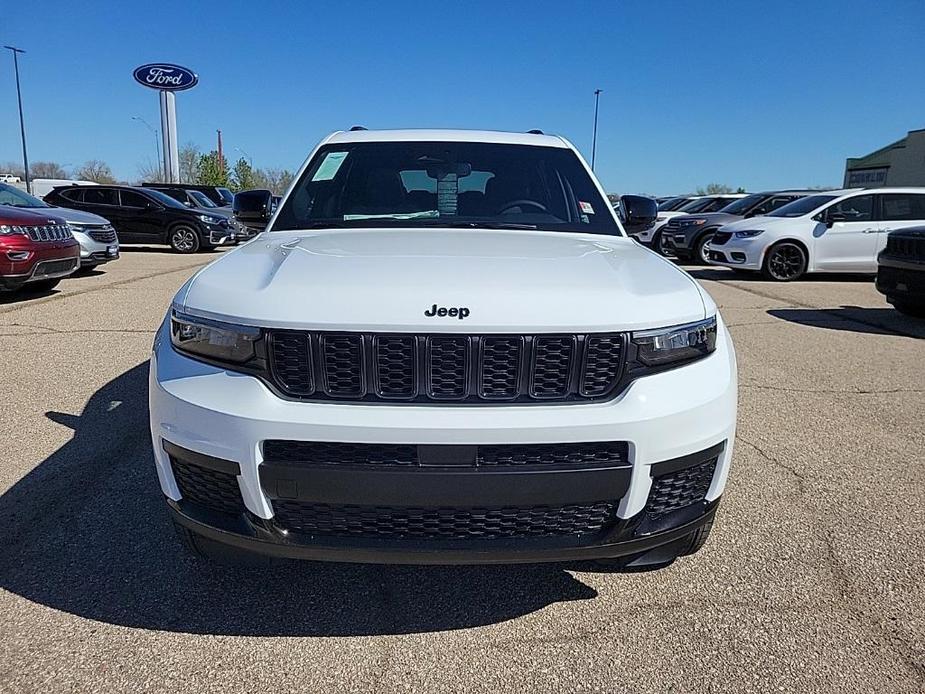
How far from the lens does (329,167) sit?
370 cm

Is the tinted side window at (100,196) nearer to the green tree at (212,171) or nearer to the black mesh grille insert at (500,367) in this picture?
the black mesh grille insert at (500,367)

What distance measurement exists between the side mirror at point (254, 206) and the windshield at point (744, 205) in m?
13.9

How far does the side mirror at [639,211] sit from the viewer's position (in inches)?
150

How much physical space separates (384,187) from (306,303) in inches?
66.8

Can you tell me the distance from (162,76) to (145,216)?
77.2 feet

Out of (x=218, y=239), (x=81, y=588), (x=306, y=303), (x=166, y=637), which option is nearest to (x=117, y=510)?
(x=81, y=588)

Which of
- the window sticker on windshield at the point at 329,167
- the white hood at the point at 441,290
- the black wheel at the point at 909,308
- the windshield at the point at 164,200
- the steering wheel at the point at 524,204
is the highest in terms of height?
the window sticker on windshield at the point at 329,167

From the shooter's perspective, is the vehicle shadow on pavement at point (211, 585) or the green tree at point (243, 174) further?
the green tree at point (243, 174)

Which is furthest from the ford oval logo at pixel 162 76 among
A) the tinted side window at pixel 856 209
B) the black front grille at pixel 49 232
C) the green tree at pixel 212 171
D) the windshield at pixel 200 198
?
the tinted side window at pixel 856 209

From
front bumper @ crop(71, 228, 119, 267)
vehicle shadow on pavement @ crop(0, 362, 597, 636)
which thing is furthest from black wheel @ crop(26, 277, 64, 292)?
vehicle shadow on pavement @ crop(0, 362, 597, 636)

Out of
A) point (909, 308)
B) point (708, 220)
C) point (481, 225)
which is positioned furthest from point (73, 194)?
point (909, 308)

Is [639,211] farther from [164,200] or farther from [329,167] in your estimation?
[164,200]

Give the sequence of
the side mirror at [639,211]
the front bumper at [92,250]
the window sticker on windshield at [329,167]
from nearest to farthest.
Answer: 1. the window sticker on windshield at [329,167]
2. the side mirror at [639,211]
3. the front bumper at [92,250]

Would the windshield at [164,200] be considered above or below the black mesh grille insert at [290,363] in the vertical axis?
above
